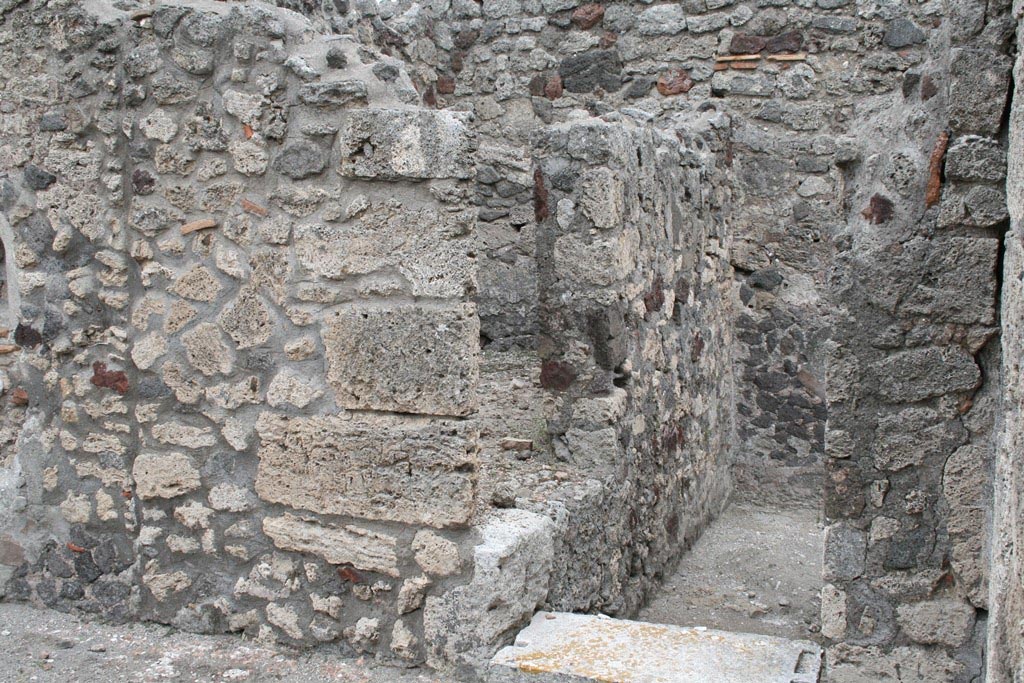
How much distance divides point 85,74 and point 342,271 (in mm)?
1079

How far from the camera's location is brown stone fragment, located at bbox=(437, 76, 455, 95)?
6.61 m

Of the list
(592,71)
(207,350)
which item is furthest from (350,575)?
(592,71)

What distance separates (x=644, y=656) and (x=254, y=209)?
1.78 meters

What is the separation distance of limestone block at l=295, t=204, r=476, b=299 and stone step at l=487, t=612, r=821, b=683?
3.56 feet

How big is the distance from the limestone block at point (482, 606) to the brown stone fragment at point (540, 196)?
1.44 m

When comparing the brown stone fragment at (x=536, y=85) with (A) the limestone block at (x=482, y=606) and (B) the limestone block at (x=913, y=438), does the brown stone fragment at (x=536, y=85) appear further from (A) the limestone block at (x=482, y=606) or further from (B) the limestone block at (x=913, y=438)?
(B) the limestone block at (x=913, y=438)

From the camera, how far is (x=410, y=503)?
10.1 feet

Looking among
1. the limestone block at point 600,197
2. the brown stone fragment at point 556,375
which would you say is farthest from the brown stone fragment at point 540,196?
the brown stone fragment at point 556,375

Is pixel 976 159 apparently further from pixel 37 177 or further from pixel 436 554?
pixel 37 177

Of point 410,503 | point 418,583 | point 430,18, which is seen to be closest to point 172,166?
point 410,503

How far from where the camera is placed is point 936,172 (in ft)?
8.67

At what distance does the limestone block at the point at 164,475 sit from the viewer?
3305 mm

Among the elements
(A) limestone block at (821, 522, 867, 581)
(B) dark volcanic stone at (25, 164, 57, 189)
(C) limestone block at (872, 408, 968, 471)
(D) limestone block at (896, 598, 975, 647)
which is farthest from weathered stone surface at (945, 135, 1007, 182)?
(B) dark volcanic stone at (25, 164, 57, 189)

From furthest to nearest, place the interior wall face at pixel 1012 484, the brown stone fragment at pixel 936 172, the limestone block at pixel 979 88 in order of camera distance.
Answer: the brown stone fragment at pixel 936 172, the limestone block at pixel 979 88, the interior wall face at pixel 1012 484
